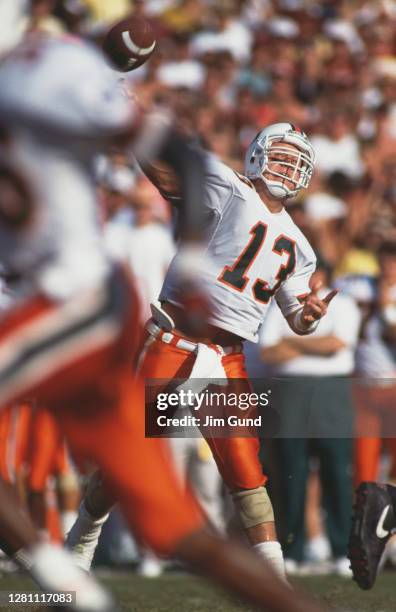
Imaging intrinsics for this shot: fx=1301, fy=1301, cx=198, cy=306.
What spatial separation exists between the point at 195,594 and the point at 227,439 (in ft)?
5.95

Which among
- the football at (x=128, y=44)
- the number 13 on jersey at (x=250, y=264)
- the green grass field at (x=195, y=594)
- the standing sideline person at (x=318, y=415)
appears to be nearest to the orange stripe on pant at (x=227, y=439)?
the number 13 on jersey at (x=250, y=264)

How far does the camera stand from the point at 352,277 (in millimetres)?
8828

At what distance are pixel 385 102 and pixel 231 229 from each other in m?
6.59

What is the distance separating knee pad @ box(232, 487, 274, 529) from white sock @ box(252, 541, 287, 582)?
92 mm

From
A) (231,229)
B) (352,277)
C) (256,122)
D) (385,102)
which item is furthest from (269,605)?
(385,102)

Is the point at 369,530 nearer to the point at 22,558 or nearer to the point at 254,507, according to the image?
the point at 254,507

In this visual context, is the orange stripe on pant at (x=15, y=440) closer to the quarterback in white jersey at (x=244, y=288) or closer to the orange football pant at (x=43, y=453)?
the orange football pant at (x=43, y=453)

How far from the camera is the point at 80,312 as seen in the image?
3746mm

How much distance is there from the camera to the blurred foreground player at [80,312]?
146 inches

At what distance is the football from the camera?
17.3 ft

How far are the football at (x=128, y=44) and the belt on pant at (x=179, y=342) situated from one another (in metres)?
1.10

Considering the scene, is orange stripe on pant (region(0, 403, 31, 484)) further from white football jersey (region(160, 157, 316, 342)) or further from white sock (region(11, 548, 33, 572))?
white sock (region(11, 548, 33, 572))

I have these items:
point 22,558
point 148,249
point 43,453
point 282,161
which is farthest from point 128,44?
point 43,453

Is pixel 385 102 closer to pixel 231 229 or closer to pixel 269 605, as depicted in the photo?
pixel 231 229
